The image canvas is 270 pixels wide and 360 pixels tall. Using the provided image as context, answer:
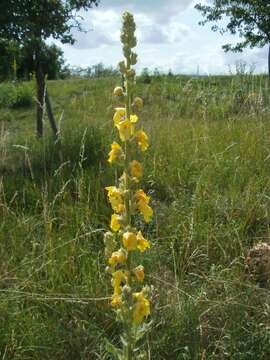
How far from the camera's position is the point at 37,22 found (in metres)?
7.08

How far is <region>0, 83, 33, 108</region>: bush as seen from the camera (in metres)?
12.2

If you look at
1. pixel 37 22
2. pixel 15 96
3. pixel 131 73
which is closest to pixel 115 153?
pixel 131 73

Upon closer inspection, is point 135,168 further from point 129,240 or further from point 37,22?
point 37,22

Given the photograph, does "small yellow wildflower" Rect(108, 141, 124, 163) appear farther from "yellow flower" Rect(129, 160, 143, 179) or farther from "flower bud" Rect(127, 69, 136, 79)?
"flower bud" Rect(127, 69, 136, 79)

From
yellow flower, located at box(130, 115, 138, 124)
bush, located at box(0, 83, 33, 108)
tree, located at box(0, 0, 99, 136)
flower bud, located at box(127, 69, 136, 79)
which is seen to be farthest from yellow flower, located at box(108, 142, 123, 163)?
bush, located at box(0, 83, 33, 108)

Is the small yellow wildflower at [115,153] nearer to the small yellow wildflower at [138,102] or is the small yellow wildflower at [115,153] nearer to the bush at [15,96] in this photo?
the small yellow wildflower at [138,102]

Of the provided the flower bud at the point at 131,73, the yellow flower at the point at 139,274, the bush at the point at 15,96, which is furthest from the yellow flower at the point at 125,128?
the bush at the point at 15,96

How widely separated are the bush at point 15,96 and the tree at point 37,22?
4.49m

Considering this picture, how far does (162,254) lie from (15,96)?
961 cm

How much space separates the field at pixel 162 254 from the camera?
2.89m

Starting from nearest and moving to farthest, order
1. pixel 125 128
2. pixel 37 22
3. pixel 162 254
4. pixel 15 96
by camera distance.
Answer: pixel 125 128 → pixel 162 254 → pixel 37 22 → pixel 15 96

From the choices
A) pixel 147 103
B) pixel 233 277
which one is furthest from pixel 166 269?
pixel 147 103

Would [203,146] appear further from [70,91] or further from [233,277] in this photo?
[70,91]

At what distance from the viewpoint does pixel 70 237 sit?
12.1 ft
